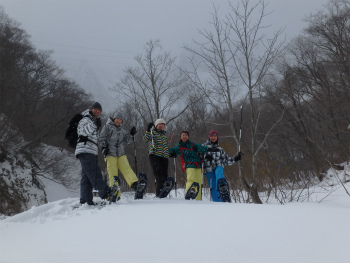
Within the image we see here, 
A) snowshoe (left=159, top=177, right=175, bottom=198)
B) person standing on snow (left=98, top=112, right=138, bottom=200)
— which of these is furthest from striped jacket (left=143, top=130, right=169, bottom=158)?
snowshoe (left=159, top=177, right=175, bottom=198)

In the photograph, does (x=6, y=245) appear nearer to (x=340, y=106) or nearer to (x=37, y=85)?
→ (x=340, y=106)

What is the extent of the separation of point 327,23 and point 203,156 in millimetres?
18985

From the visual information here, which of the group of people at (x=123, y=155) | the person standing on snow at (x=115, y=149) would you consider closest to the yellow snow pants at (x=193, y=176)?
the group of people at (x=123, y=155)

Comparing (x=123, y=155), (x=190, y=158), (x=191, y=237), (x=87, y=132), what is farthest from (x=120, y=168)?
(x=191, y=237)

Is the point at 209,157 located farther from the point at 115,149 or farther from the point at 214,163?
the point at 115,149

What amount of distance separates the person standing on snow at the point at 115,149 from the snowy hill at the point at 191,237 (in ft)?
5.98

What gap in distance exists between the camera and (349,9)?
18.5 m

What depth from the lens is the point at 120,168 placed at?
18.7 ft

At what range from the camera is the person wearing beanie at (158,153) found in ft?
20.3

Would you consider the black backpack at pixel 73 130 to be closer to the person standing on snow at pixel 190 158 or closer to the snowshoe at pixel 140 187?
the snowshoe at pixel 140 187

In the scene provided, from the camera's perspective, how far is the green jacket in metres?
6.12

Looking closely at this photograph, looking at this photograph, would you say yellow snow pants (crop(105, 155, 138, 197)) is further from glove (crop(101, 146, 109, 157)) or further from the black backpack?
the black backpack

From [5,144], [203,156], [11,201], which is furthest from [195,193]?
[5,144]

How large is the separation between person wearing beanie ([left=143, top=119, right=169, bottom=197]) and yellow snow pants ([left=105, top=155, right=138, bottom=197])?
74cm
